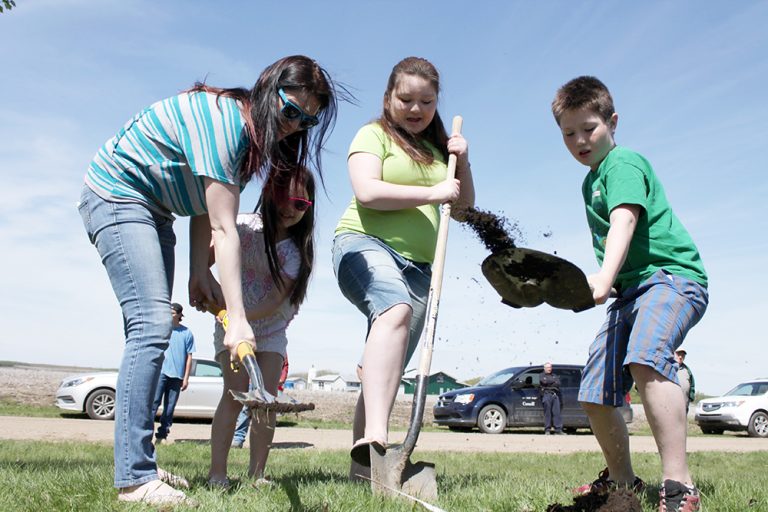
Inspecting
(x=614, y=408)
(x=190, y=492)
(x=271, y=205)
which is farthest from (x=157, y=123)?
(x=614, y=408)

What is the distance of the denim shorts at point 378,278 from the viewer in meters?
3.46

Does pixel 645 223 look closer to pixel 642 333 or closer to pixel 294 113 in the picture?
pixel 642 333

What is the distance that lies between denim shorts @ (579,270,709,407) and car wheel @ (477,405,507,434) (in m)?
14.3

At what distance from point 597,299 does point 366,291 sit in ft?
3.50

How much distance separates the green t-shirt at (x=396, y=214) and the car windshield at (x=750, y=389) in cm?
2019

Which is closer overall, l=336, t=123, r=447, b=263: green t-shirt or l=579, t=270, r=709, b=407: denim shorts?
l=579, t=270, r=709, b=407: denim shorts

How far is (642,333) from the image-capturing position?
3.30 meters

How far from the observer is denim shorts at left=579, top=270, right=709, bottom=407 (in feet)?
10.7

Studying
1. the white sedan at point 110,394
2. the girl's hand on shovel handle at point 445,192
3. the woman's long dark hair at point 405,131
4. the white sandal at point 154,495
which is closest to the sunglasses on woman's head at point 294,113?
the woman's long dark hair at point 405,131

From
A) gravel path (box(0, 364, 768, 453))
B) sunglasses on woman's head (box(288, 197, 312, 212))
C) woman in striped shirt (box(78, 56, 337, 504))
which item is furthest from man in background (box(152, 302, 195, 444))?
woman in striped shirt (box(78, 56, 337, 504))

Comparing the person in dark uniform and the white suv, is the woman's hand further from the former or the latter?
the white suv

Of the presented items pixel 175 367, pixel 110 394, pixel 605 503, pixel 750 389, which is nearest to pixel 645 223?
pixel 605 503

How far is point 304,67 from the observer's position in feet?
10.8

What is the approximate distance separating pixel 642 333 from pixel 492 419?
14992mm
